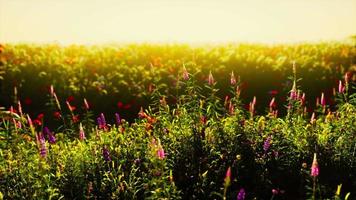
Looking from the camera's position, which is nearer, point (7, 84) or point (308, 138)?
point (308, 138)

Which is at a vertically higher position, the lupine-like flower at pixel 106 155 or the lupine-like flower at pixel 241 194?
the lupine-like flower at pixel 241 194

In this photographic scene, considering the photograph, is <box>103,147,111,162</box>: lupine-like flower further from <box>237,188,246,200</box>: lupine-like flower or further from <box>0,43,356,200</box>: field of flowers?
<box>237,188,246,200</box>: lupine-like flower

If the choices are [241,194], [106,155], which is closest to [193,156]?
[106,155]

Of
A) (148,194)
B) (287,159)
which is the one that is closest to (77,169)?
(148,194)

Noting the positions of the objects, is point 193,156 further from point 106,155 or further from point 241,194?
point 241,194

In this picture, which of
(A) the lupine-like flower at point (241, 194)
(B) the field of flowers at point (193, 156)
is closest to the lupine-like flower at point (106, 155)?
(B) the field of flowers at point (193, 156)

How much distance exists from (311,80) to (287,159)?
26.2 ft

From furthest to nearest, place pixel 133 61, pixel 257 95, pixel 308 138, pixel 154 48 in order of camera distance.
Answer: pixel 154 48, pixel 133 61, pixel 257 95, pixel 308 138

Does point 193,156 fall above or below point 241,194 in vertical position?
below

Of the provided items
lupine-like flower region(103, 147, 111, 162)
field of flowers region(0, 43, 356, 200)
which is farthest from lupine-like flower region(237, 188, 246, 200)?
lupine-like flower region(103, 147, 111, 162)

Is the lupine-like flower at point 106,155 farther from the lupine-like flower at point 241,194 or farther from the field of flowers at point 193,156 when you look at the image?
the lupine-like flower at point 241,194

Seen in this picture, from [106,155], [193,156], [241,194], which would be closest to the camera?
[241,194]

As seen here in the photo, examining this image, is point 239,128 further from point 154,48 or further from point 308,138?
point 154,48

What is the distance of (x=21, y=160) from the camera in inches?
243
